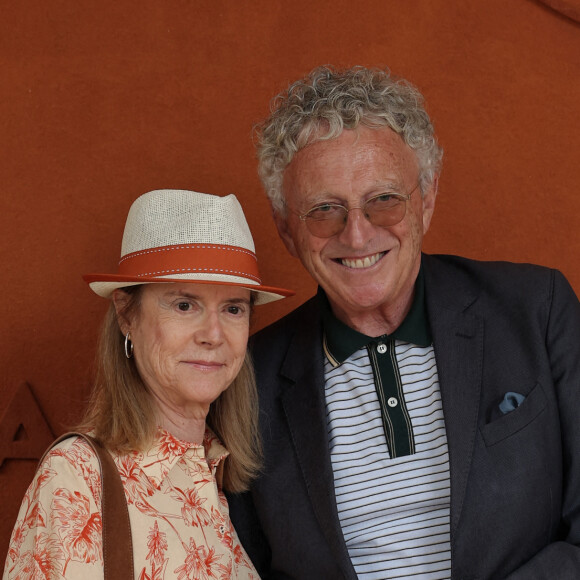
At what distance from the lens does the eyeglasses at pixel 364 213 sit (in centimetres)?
245

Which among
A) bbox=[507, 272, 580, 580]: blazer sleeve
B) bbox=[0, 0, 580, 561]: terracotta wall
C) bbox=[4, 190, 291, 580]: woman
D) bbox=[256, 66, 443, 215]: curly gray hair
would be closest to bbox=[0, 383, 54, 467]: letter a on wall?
bbox=[0, 0, 580, 561]: terracotta wall

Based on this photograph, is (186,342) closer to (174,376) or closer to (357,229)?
(174,376)

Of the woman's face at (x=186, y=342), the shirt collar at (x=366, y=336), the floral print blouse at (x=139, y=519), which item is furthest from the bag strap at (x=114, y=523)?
A: the shirt collar at (x=366, y=336)

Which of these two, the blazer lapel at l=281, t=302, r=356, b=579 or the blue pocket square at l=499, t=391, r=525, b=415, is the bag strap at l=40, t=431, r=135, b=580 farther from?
the blue pocket square at l=499, t=391, r=525, b=415

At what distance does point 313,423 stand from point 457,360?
461mm

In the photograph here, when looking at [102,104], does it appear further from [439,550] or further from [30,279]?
[439,550]

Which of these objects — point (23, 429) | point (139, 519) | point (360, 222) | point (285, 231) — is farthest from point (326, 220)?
point (23, 429)

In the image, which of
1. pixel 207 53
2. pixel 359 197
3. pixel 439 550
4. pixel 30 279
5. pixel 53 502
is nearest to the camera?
pixel 53 502

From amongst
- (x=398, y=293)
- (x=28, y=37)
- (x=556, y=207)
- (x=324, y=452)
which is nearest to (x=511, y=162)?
(x=556, y=207)

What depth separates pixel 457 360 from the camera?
236 cm

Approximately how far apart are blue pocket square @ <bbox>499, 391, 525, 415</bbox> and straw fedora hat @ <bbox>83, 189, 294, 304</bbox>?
2.36 ft

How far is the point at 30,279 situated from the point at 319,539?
1.46 m

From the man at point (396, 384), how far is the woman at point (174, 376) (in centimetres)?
20

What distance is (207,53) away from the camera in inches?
128
